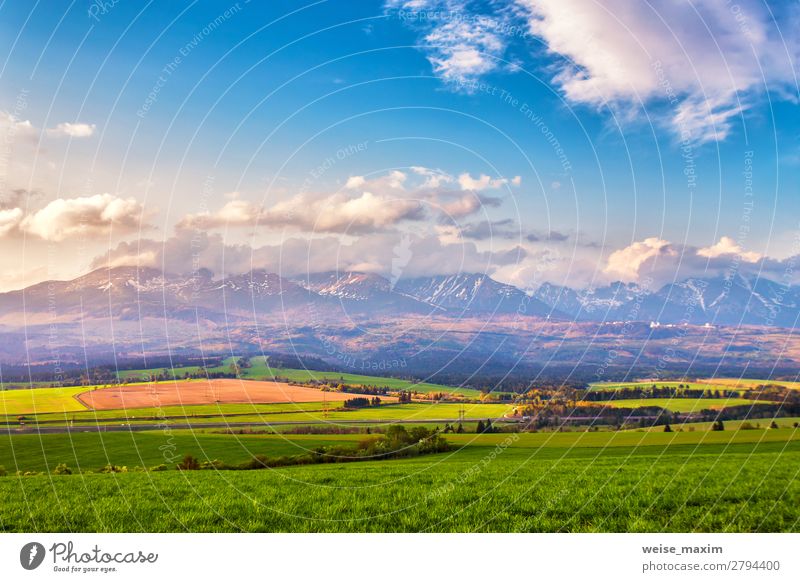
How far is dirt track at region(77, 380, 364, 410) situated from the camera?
24.4m

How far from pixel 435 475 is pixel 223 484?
15.7ft

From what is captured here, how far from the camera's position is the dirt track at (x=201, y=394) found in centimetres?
2439

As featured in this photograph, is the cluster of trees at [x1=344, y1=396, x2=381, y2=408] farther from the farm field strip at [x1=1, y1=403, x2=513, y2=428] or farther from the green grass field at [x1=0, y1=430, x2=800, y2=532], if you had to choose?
the green grass field at [x1=0, y1=430, x2=800, y2=532]

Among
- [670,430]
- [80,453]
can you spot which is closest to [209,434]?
[80,453]

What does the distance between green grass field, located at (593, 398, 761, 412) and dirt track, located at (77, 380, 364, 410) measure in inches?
581

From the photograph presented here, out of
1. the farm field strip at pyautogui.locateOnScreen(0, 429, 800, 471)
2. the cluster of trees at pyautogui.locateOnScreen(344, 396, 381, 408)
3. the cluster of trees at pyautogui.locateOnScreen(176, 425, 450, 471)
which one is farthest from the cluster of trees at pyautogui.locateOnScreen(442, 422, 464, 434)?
the cluster of trees at pyautogui.locateOnScreen(344, 396, 381, 408)

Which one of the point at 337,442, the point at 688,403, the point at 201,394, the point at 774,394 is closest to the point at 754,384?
the point at 774,394

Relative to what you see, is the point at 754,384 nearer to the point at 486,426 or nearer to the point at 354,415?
the point at 486,426

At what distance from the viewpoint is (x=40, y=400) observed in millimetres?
26125

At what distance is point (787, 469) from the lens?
13.0 m

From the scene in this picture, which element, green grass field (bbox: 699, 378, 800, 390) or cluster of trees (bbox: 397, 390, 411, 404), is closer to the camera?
green grass field (bbox: 699, 378, 800, 390)
